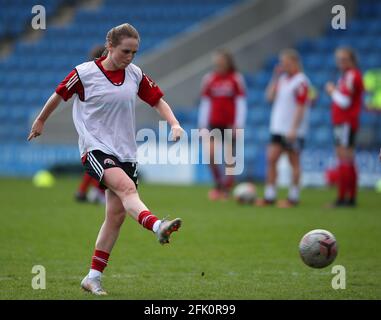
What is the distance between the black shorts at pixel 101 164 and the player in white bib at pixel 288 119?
7.99 m

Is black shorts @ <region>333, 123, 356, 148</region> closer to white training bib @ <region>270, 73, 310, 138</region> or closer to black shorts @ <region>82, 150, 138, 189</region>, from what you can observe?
white training bib @ <region>270, 73, 310, 138</region>

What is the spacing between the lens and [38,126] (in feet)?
23.2

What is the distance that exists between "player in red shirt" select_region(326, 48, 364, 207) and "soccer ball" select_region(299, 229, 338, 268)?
23.5 feet

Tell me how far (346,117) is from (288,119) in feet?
3.35

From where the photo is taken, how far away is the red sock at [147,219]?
6.50m

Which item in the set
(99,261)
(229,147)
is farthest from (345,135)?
(99,261)

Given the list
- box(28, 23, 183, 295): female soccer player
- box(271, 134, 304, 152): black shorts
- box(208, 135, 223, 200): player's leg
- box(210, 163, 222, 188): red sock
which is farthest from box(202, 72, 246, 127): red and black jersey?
box(28, 23, 183, 295): female soccer player

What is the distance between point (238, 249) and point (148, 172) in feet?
41.4

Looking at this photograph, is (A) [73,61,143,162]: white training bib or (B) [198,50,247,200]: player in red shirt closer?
(A) [73,61,143,162]: white training bib

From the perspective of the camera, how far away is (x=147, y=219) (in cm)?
653

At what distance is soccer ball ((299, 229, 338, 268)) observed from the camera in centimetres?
726

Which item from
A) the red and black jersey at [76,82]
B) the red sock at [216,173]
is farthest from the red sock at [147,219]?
the red sock at [216,173]

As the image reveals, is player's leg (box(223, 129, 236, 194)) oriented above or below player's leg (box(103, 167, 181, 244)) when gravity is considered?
above
